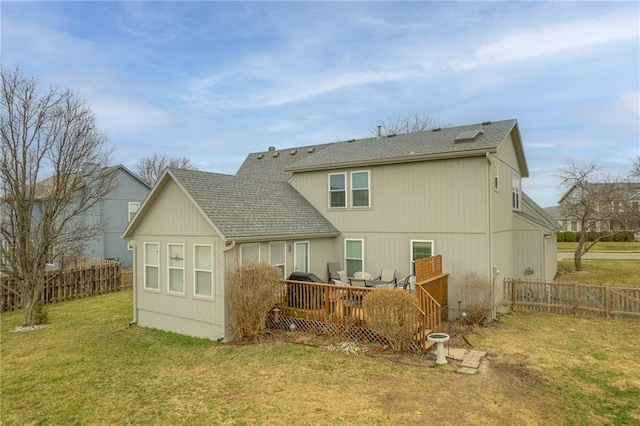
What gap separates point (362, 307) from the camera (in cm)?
905

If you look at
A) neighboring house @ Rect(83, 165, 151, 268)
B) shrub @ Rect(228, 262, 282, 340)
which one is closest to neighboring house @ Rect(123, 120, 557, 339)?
shrub @ Rect(228, 262, 282, 340)

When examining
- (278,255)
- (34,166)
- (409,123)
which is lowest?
(278,255)

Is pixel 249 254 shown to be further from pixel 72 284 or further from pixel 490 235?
pixel 72 284

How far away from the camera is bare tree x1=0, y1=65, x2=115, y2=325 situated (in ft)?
37.7

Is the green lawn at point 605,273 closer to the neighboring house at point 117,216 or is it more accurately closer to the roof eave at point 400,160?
the roof eave at point 400,160

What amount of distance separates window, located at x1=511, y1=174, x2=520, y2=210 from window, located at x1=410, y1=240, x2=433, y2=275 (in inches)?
198

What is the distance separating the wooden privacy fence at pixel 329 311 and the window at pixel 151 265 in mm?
3910

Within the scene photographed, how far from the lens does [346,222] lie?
1379 centimetres

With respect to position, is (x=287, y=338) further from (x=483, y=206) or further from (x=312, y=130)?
(x=312, y=130)

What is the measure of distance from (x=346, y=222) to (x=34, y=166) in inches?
416

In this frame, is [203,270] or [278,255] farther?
[278,255]

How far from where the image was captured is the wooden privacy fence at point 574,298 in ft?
37.1

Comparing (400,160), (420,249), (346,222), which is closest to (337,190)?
(346,222)

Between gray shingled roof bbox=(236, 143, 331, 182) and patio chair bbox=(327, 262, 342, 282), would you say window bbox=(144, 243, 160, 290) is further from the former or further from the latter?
gray shingled roof bbox=(236, 143, 331, 182)
